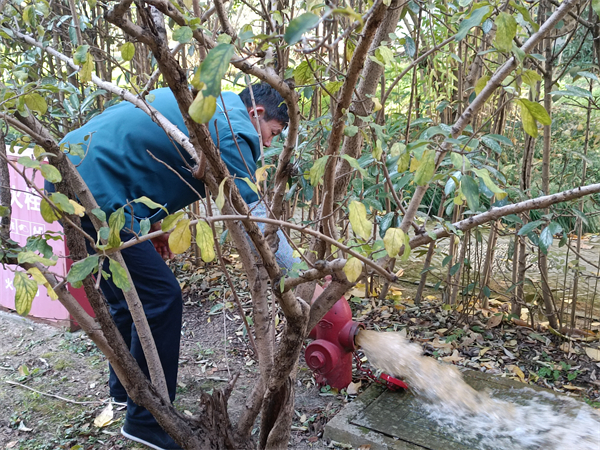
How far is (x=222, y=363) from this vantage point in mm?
2941

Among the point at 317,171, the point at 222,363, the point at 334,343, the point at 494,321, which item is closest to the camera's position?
the point at 317,171

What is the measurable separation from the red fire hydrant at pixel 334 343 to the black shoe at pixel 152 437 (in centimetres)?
70

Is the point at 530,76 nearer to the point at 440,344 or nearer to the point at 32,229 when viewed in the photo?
the point at 440,344

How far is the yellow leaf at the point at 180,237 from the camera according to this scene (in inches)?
41.6

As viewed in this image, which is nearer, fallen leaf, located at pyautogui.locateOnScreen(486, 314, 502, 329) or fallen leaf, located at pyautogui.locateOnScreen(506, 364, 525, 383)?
fallen leaf, located at pyautogui.locateOnScreen(506, 364, 525, 383)

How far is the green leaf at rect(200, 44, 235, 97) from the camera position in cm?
66

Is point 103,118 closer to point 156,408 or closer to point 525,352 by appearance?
point 156,408

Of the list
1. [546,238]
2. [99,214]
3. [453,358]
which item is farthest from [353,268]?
[453,358]

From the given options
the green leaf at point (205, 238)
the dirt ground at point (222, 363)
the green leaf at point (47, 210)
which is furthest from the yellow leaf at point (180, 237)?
the dirt ground at point (222, 363)

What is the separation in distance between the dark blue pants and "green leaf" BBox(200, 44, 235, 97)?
4.61ft

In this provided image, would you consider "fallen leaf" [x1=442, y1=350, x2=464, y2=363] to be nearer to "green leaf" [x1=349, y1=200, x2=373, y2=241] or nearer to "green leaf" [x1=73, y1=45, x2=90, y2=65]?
"green leaf" [x1=349, y1=200, x2=373, y2=241]

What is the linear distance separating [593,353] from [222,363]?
199 cm

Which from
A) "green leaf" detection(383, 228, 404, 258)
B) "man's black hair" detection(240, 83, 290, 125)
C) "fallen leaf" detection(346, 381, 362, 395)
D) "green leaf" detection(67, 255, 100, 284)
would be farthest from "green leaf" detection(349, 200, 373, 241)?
"fallen leaf" detection(346, 381, 362, 395)

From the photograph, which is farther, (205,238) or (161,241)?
(161,241)
